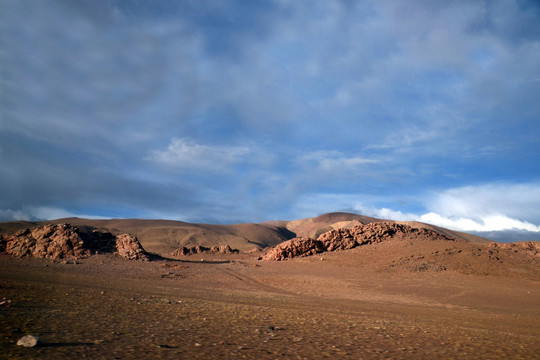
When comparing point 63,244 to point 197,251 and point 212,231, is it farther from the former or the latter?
point 212,231

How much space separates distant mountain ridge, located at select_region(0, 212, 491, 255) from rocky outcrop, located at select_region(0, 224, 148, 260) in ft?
97.6

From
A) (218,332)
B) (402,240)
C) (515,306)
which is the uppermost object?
(402,240)

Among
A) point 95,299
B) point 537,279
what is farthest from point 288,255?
point 95,299

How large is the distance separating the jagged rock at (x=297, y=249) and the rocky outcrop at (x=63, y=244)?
14.9m

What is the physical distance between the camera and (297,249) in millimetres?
41125

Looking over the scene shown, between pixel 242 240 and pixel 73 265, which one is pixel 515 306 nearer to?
pixel 73 265

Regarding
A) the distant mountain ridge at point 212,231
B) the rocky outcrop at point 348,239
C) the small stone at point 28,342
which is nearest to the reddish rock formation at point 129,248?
the rocky outcrop at point 348,239

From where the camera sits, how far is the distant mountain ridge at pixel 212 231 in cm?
8725

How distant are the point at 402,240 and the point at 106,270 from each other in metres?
30.4

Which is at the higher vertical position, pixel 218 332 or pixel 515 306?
pixel 218 332

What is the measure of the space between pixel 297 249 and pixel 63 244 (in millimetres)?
24807

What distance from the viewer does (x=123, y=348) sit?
5.41 m

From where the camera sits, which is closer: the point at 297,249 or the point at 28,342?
the point at 28,342

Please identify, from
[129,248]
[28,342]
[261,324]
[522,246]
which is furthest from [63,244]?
[522,246]
